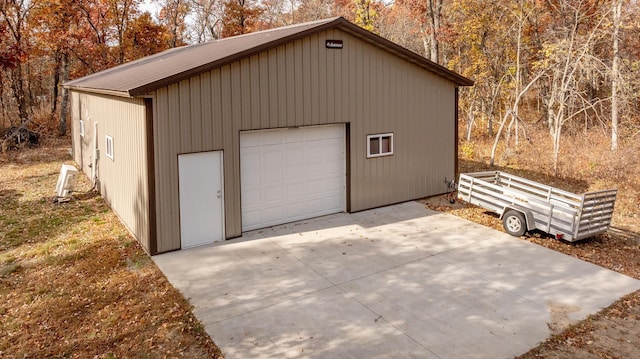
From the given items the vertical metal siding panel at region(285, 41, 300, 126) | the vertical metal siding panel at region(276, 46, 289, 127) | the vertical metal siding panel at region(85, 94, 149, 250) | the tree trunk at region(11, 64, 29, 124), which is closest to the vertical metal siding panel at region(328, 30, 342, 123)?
the vertical metal siding panel at region(285, 41, 300, 126)

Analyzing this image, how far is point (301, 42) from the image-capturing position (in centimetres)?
1022

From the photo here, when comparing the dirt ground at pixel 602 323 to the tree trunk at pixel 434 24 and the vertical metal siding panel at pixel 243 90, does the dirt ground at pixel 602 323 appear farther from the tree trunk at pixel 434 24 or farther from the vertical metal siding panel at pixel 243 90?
the tree trunk at pixel 434 24

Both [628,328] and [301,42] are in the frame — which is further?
[301,42]

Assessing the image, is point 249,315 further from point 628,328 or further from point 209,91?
point 628,328

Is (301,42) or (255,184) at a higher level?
(301,42)

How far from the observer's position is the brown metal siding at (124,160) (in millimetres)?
8789

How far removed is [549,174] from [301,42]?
10180 mm

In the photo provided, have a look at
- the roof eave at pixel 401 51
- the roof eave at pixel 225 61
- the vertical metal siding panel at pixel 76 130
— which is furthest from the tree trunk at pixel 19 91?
the roof eave at pixel 401 51

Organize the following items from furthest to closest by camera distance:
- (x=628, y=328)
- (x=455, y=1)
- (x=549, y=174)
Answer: (x=455, y=1)
(x=549, y=174)
(x=628, y=328)

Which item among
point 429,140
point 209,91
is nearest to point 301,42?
point 209,91

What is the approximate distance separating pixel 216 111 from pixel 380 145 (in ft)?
15.0

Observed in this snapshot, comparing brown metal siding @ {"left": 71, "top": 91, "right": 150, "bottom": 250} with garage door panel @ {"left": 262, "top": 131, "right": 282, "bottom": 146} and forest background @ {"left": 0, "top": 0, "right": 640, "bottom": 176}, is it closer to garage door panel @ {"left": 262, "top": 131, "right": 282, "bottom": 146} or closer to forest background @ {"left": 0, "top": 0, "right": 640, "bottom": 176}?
garage door panel @ {"left": 262, "top": 131, "right": 282, "bottom": 146}

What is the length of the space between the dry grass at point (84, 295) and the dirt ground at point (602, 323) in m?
4.30

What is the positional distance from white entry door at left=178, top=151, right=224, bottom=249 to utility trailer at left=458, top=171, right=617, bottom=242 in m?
6.04
